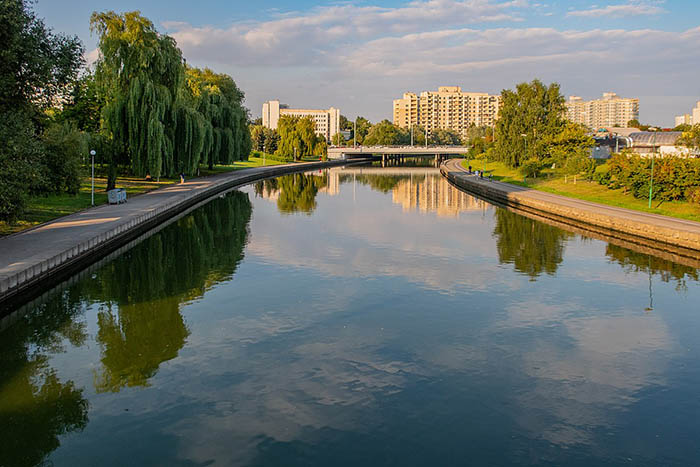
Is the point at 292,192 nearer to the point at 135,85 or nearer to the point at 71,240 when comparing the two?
the point at 135,85

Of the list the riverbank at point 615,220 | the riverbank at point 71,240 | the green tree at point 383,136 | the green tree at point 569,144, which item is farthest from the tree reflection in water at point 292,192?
the green tree at point 383,136

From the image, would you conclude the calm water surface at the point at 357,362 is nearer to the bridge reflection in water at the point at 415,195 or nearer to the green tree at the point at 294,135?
the bridge reflection in water at the point at 415,195

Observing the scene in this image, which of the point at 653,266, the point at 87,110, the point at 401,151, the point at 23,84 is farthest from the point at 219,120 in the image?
the point at 401,151

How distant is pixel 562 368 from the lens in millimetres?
11461

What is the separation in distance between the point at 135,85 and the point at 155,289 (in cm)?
2284

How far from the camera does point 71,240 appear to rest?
66.4 ft

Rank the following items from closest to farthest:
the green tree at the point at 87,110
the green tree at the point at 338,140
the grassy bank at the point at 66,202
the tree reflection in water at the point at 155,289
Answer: the tree reflection in water at the point at 155,289 → the grassy bank at the point at 66,202 → the green tree at the point at 87,110 → the green tree at the point at 338,140

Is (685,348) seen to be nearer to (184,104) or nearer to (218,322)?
(218,322)

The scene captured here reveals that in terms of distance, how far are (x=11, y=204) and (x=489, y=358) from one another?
1485cm

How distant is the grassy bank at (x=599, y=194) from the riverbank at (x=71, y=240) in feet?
82.8

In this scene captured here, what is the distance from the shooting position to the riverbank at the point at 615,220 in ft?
78.0

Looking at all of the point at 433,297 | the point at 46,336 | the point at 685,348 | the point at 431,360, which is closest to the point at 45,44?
the point at 46,336

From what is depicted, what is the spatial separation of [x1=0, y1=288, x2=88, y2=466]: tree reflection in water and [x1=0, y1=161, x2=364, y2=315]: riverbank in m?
1.08

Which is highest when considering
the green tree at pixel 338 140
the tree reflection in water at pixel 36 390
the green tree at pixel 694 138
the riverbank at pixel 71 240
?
the green tree at pixel 338 140
